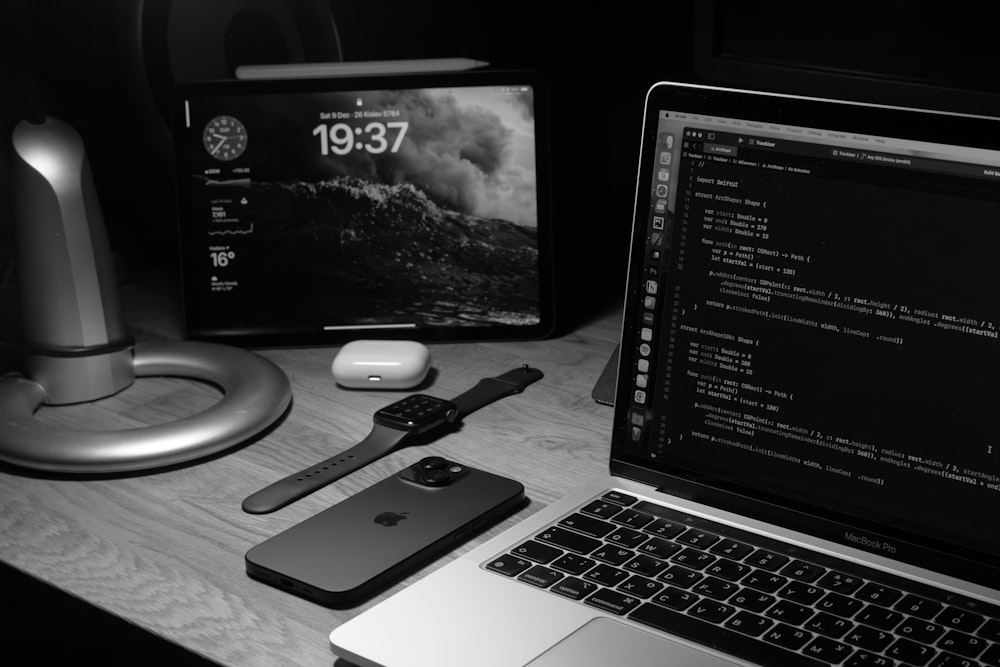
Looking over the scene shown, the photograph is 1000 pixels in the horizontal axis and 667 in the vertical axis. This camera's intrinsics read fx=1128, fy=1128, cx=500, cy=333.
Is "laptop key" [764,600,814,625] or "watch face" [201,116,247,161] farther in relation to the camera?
"watch face" [201,116,247,161]

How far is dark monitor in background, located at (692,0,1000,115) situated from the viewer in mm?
805

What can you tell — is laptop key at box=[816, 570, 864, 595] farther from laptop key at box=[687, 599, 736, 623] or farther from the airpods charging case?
the airpods charging case

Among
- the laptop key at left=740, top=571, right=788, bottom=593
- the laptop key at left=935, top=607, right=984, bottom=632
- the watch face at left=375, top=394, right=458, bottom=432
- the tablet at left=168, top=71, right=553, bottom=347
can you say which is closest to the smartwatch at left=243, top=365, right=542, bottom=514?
the watch face at left=375, top=394, right=458, bottom=432

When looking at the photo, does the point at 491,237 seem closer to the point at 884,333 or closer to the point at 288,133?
the point at 288,133

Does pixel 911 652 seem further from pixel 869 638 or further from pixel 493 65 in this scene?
pixel 493 65

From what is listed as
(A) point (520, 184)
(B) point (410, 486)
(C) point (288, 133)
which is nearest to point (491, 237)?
(A) point (520, 184)

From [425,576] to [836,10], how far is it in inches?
20.4

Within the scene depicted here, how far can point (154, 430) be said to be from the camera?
88 cm

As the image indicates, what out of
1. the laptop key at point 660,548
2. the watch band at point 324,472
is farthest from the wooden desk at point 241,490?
the laptop key at point 660,548

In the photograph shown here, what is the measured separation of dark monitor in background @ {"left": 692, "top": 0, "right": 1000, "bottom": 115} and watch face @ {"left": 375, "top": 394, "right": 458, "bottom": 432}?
351 mm

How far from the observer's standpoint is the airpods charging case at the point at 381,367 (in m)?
0.99

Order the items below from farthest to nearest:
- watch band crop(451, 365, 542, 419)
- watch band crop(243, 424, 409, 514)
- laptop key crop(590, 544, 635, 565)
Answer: watch band crop(451, 365, 542, 419) < watch band crop(243, 424, 409, 514) < laptop key crop(590, 544, 635, 565)

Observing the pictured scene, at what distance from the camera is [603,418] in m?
0.95

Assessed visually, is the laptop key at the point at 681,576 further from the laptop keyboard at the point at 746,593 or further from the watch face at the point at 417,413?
the watch face at the point at 417,413
